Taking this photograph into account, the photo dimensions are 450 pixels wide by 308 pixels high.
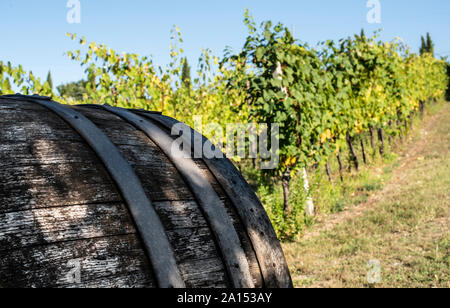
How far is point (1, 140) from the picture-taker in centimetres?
122

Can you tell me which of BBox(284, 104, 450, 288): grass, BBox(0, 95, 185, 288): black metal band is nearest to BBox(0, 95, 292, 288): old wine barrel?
BBox(0, 95, 185, 288): black metal band

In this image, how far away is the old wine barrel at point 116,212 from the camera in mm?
1003

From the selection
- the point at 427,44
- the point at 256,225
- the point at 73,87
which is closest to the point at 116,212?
the point at 256,225

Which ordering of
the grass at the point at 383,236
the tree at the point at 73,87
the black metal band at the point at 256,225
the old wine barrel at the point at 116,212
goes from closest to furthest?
the old wine barrel at the point at 116,212 → the black metal band at the point at 256,225 → the grass at the point at 383,236 → the tree at the point at 73,87

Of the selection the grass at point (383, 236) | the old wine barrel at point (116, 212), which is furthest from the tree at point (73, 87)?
the old wine barrel at point (116, 212)

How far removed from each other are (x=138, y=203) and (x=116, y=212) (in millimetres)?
66

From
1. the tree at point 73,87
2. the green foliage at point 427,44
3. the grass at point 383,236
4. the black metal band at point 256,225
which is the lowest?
the grass at point 383,236

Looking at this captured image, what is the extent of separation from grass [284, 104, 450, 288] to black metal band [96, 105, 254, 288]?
392 centimetres

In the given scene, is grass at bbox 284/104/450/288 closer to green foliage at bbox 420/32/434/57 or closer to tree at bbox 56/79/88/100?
tree at bbox 56/79/88/100

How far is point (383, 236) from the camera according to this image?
6.32 metres

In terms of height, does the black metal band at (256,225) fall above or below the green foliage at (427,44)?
below

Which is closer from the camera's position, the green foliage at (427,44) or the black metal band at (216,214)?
the black metal band at (216,214)

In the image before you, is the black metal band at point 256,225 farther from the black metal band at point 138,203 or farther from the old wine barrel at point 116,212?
the black metal band at point 138,203

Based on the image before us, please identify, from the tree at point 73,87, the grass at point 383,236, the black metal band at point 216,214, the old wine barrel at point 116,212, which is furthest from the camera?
the tree at point 73,87
